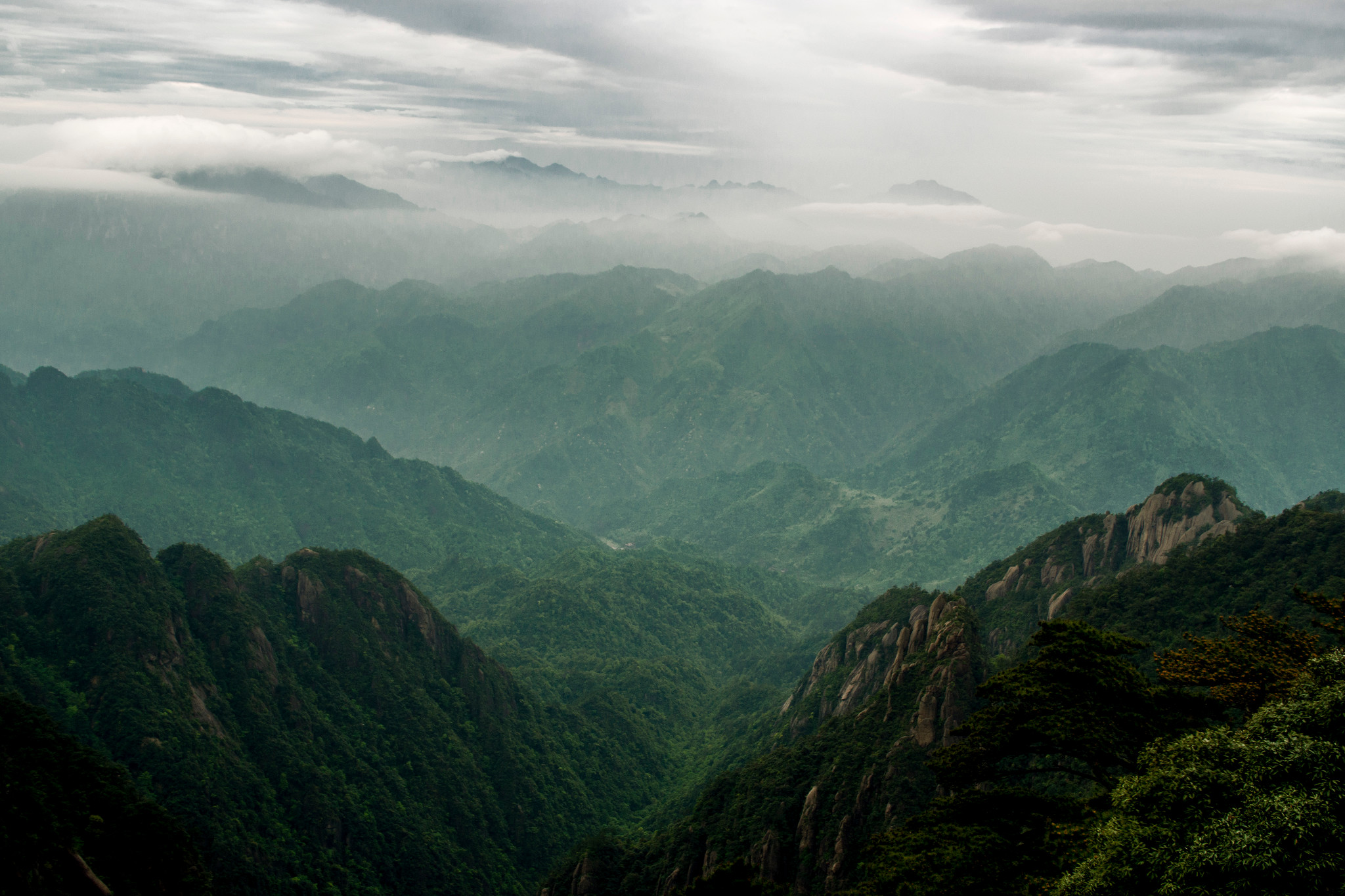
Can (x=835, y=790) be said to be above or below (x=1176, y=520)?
below

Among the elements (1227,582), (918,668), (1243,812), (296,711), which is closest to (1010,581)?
(1227,582)

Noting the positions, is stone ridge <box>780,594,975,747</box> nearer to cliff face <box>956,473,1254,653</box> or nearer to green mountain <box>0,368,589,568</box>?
cliff face <box>956,473,1254,653</box>

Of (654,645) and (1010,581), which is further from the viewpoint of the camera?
(654,645)

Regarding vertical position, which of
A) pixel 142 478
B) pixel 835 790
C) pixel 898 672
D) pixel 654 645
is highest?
pixel 898 672

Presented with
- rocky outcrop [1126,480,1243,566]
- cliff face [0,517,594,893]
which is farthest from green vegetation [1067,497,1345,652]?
cliff face [0,517,594,893]

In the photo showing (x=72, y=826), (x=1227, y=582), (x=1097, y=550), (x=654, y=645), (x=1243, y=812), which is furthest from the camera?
(x=654, y=645)

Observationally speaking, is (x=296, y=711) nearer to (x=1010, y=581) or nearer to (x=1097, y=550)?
(x=1010, y=581)

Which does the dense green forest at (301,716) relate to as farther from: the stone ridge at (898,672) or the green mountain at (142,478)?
the green mountain at (142,478)

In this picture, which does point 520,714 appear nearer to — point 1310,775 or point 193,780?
point 193,780
